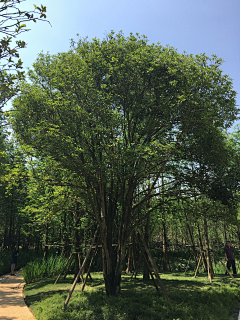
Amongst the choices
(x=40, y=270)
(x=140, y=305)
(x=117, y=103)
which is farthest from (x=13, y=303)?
(x=117, y=103)

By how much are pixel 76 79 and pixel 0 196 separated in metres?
17.6

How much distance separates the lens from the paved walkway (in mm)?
6652

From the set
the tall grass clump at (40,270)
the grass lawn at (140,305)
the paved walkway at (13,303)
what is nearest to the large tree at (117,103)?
the grass lawn at (140,305)

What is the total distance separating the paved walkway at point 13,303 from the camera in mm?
6652

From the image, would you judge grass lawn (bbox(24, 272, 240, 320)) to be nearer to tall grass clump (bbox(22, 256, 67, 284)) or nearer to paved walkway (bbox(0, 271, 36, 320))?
paved walkway (bbox(0, 271, 36, 320))

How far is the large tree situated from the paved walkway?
112 inches

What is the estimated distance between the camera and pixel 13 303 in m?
8.04

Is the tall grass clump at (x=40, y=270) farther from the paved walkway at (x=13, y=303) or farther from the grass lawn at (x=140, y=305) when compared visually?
the grass lawn at (x=140, y=305)

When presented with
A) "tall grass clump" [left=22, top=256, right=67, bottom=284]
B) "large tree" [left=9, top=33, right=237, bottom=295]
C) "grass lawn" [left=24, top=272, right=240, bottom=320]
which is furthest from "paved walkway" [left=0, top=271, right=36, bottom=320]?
"large tree" [left=9, top=33, right=237, bottom=295]

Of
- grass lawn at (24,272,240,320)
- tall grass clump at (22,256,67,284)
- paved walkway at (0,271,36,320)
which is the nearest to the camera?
grass lawn at (24,272,240,320)

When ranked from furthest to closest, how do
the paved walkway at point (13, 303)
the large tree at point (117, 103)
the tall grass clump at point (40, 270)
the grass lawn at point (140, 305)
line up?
1. the tall grass clump at point (40, 270)
2. the large tree at point (117, 103)
3. the paved walkway at point (13, 303)
4. the grass lawn at point (140, 305)

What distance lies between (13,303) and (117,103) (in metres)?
8.11

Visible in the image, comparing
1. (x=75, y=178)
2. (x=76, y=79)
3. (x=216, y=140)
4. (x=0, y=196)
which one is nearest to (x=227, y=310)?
(x=216, y=140)

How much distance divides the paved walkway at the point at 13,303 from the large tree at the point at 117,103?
2.85 meters
